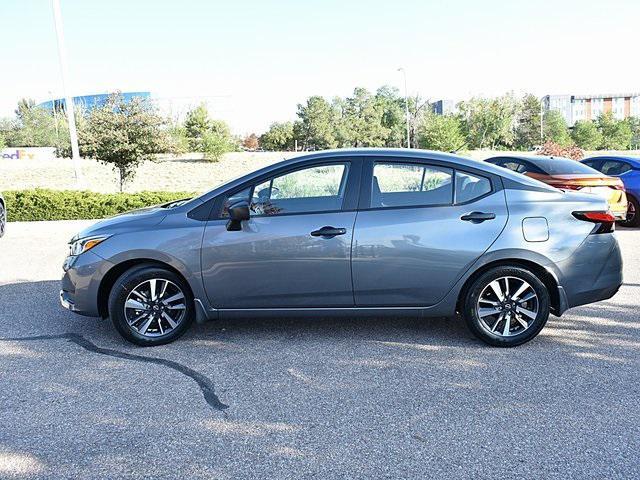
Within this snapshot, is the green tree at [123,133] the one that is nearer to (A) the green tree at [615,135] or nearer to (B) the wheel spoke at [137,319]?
(B) the wheel spoke at [137,319]

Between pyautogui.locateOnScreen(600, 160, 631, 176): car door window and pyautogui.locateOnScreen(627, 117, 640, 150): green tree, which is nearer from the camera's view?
pyautogui.locateOnScreen(600, 160, 631, 176): car door window

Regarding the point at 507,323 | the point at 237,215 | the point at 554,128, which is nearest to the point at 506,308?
the point at 507,323

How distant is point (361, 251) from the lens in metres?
4.48

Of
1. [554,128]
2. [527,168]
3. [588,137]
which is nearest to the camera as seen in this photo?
[527,168]

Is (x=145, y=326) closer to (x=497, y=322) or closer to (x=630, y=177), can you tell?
(x=497, y=322)

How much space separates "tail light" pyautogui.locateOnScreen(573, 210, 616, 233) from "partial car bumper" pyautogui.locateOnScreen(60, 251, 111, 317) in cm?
381

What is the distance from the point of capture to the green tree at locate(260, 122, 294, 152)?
75312 millimetres

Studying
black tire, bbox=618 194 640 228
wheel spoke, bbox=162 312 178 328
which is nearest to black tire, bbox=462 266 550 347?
wheel spoke, bbox=162 312 178 328

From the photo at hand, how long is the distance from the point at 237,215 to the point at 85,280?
4.54 feet

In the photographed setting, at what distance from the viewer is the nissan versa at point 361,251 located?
449cm

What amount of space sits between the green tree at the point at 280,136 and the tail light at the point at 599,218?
7156 cm

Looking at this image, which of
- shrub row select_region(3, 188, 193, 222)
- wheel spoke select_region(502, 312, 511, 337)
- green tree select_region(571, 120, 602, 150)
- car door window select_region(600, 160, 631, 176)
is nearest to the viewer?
wheel spoke select_region(502, 312, 511, 337)

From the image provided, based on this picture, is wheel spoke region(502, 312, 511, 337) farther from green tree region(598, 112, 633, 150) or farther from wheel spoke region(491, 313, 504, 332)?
green tree region(598, 112, 633, 150)

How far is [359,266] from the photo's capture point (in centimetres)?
450
